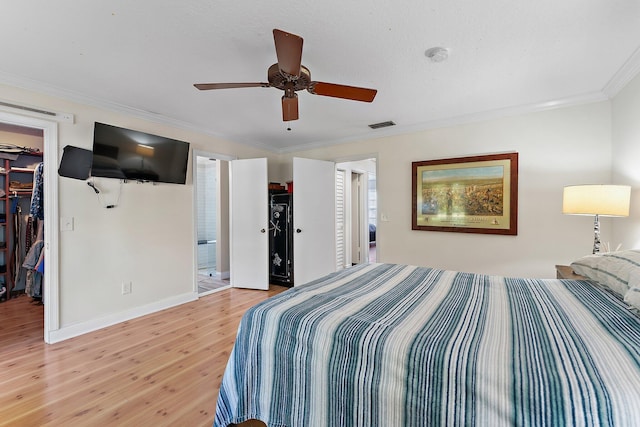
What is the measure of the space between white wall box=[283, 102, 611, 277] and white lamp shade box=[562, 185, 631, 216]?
779mm

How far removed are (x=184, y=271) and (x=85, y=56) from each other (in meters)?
2.50

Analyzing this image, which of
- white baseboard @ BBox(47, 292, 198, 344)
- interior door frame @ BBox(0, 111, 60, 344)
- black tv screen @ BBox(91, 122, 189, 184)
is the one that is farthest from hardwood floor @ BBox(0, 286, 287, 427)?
black tv screen @ BBox(91, 122, 189, 184)

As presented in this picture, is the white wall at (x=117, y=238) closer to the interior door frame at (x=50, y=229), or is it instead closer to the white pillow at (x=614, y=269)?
the interior door frame at (x=50, y=229)

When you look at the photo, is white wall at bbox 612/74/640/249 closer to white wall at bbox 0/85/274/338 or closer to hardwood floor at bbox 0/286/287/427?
hardwood floor at bbox 0/286/287/427

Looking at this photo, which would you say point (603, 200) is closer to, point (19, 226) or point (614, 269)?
point (614, 269)

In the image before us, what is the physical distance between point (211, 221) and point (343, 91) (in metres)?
4.55

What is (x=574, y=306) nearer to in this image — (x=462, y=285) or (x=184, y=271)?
(x=462, y=285)

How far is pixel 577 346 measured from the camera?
95 centimetres

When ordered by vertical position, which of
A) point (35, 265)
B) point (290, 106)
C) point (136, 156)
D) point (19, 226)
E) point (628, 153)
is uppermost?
point (290, 106)

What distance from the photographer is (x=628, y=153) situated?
2332 millimetres

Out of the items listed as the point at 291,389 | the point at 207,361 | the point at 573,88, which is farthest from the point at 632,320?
the point at 207,361

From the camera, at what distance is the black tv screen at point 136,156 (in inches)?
111

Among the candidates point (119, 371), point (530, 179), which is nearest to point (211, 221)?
point (119, 371)

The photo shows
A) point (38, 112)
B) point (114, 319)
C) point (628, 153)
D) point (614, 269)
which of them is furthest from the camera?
point (114, 319)
